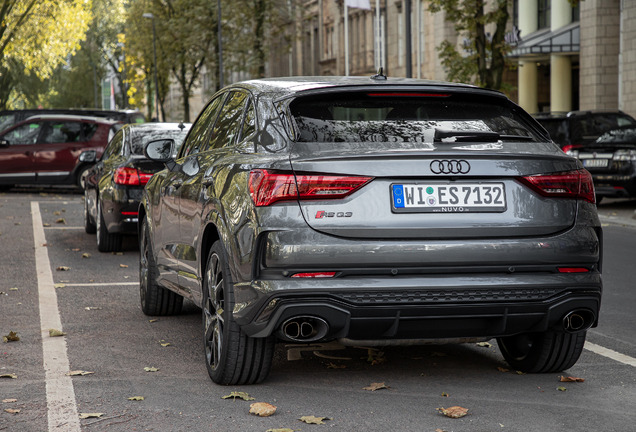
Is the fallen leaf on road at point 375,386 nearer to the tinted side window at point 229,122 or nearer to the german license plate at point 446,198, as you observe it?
the german license plate at point 446,198

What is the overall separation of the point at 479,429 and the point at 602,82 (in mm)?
28156

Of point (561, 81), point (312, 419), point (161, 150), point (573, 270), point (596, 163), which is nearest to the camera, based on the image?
point (312, 419)

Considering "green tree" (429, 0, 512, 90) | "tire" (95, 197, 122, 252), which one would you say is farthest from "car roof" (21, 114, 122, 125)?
"tire" (95, 197, 122, 252)

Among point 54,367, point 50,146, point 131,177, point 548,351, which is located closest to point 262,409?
point 54,367

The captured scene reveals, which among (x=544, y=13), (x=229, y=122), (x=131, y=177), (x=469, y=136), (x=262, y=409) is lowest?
(x=262, y=409)

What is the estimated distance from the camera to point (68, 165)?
2353 cm

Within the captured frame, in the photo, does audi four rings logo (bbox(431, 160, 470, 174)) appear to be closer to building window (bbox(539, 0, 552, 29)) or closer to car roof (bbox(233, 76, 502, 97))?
car roof (bbox(233, 76, 502, 97))

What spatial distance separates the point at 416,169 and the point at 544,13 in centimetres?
3265

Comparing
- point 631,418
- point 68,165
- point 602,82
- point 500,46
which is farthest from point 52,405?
point 602,82

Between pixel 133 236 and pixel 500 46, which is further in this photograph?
pixel 500 46

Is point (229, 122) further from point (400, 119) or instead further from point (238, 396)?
point (238, 396)

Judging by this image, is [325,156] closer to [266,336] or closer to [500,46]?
[266,336]

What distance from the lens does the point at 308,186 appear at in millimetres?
4707

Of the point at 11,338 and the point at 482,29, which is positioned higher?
the point at 482,29
